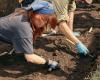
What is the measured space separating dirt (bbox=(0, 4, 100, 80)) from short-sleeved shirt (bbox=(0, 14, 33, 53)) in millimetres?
562

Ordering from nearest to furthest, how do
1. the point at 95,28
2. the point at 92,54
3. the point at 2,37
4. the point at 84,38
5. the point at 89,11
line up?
the point at 2,37, the point at 92,54, the point at 84,38, the point at 95,28, the point at 89,11

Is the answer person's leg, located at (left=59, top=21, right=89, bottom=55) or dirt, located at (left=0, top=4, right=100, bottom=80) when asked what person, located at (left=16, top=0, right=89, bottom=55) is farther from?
dirt, located at (left=0, top=4, right=100, bottom=80)

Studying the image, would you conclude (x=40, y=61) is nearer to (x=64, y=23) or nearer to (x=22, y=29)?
(x=22, y=29)

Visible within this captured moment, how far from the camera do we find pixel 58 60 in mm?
6145

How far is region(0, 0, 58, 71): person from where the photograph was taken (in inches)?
204

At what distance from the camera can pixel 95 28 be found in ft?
25.0

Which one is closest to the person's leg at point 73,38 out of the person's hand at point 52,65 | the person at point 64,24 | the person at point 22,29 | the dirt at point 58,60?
the person at point 64,24

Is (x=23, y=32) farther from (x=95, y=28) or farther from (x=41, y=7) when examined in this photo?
(x=95, y=28)

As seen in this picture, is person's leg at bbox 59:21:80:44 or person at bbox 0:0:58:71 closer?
person at bbox 0:0:58:71

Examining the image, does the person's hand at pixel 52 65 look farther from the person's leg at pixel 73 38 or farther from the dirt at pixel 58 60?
the person's leg at pixel 73 38

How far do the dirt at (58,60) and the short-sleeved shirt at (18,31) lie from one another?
56cm

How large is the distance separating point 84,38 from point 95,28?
26.3 inches

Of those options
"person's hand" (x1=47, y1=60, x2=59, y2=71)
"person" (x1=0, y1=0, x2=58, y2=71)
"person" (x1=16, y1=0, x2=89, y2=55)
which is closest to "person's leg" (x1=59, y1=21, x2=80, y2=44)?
"person" (x1=16, y1=0, x2=89, y2=55)

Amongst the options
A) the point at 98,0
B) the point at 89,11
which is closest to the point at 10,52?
the point at 89,11
